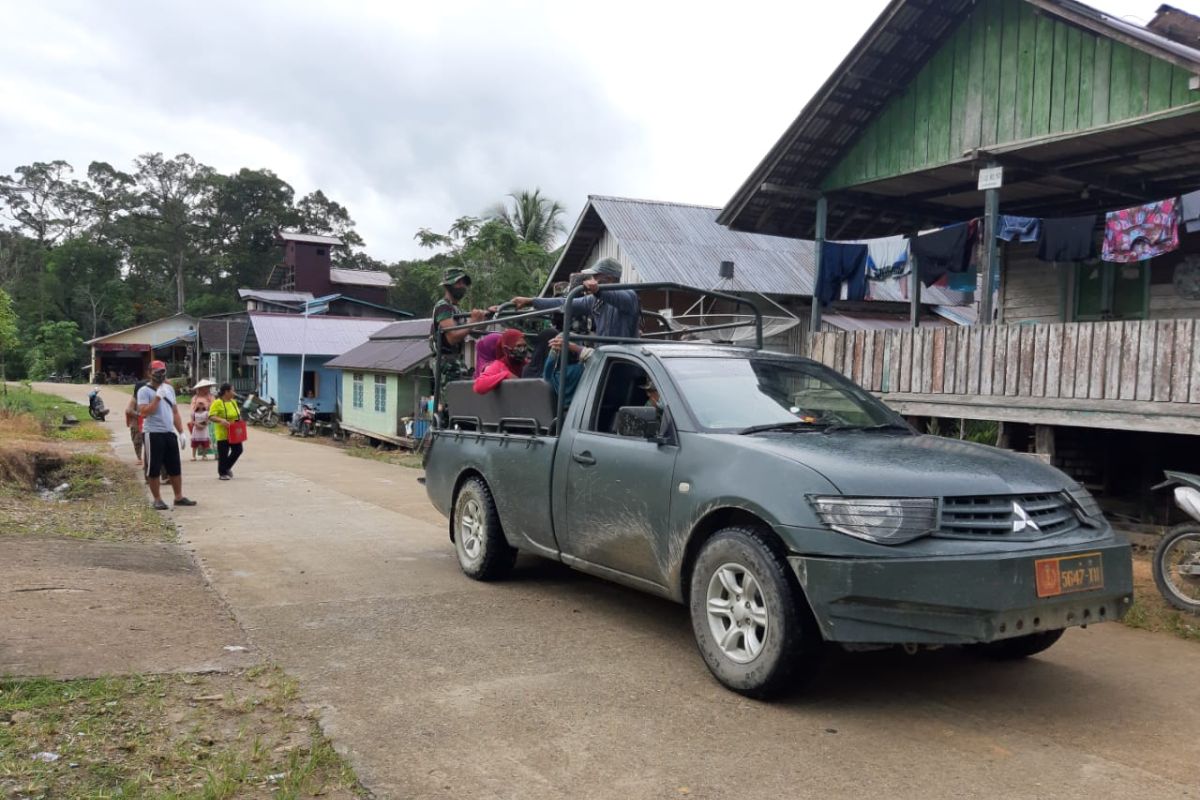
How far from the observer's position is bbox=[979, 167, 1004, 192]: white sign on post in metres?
9.18

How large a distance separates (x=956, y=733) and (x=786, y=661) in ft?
2.51

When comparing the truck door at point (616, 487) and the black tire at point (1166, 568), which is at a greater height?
the truck door at point (616, 487)

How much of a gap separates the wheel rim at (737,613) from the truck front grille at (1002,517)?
89 cm

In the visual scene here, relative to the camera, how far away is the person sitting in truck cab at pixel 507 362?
22.1ft

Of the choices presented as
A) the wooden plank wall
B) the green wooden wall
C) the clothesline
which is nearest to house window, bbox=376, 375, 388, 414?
the clothesline

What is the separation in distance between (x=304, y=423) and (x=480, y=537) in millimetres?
26956

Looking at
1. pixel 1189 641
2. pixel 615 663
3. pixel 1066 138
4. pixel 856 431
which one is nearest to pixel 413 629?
pixel 615 663

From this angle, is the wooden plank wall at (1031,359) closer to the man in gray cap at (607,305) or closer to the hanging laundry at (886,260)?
the hanging laundry at (886,260)

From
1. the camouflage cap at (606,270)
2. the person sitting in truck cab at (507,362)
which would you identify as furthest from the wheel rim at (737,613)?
the camouflage cap at (606,270)

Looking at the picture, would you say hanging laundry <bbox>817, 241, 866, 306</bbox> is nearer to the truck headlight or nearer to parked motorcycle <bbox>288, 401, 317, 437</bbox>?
the truck headlight

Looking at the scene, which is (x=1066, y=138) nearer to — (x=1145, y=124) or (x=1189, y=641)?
(x=1145, y=124)

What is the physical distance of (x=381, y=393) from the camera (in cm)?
2736

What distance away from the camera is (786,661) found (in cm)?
399

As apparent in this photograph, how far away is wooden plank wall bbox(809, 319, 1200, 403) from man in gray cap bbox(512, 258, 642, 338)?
13.5 feet
